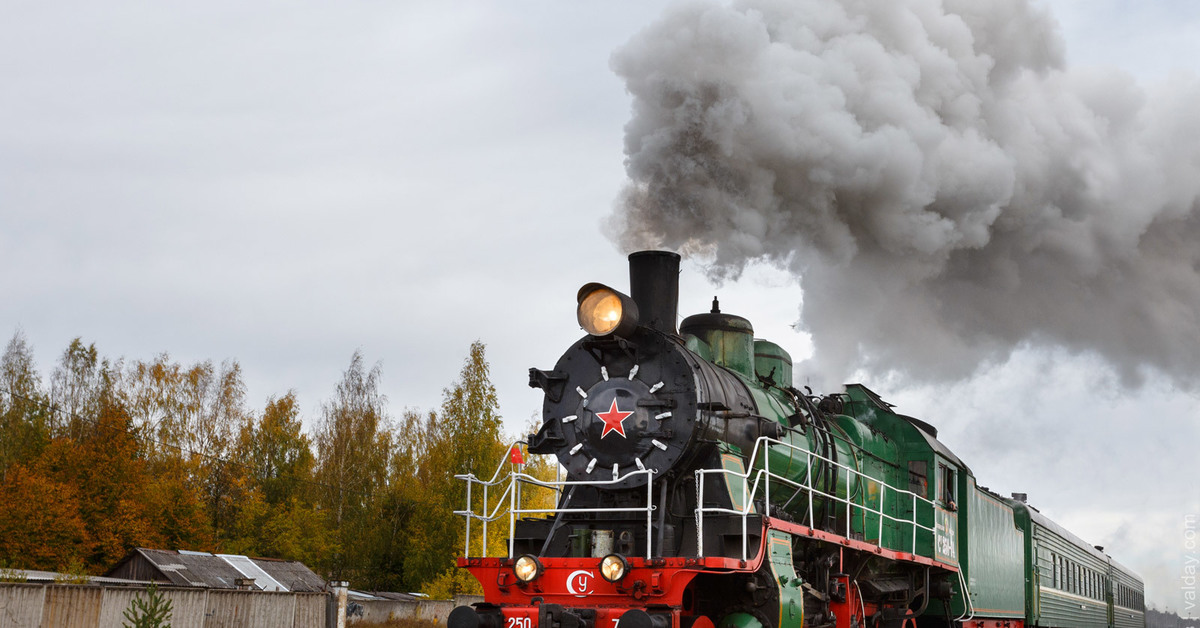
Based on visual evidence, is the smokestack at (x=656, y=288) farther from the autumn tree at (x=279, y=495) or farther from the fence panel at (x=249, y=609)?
the autumn tree at (x=279, y=495)

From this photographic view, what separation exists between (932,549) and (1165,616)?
59432mm

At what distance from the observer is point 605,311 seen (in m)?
9.18

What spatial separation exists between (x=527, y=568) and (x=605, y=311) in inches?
90.8

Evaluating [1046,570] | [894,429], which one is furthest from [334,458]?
[894,429]

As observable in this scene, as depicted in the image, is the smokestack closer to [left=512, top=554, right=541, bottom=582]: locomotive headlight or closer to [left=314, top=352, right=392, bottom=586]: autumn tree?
[left=512, top=554, right=541, bottom=582]: locomotive headlight

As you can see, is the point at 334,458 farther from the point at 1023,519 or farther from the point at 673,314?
the point at 673,314

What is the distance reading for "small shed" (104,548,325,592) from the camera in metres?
22.6

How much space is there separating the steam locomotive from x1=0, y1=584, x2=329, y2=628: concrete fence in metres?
6.51

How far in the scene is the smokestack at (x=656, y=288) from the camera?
383 inches

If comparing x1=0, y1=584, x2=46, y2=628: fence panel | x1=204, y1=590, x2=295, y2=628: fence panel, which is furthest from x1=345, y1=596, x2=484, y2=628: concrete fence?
x1=0, y1=584, x2=46, y2=628: fence panel

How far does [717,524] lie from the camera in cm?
831

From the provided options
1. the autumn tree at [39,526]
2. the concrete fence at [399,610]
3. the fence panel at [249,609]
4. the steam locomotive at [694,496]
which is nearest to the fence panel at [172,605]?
the fence panel at [249,609]

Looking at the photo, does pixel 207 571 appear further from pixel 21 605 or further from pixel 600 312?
pixel 600 312

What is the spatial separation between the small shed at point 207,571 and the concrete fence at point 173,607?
3.95 m
